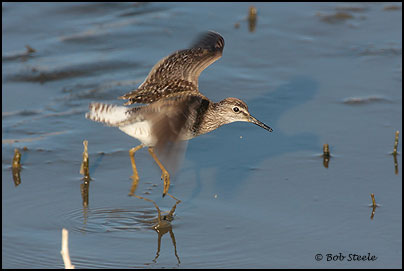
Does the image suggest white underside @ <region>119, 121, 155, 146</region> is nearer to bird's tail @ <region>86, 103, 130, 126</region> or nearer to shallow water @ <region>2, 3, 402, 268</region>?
bird's tail @ <region>86, 103, 130, 126</region>

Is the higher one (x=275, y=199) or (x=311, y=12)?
(x=311, y=12)

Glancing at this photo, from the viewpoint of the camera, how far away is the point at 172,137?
6422 millimetres

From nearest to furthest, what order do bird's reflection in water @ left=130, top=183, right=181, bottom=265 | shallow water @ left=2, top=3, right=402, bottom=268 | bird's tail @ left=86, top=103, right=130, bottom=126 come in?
shallow water @ left=2, top=3, right=402, bottom=268 → bird's reflection in water @ left=130, top=183, right=181, bottom=265 → bird's tail @ left=86, top=103, right=130, bottom=126

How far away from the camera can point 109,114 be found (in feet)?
23.2

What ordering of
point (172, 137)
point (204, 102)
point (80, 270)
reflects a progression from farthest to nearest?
point (204, 102) → point (172, 137) → point (80, 270)

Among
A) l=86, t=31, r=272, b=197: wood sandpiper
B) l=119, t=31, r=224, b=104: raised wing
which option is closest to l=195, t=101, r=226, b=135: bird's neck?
l=86, t=31, r=272, b=197: wood sandpiper

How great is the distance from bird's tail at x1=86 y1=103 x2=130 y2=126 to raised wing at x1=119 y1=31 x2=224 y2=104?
26cm

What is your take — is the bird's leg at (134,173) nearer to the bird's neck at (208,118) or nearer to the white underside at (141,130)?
the white underside at (141,130)

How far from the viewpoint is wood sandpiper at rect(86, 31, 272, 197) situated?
6488mm

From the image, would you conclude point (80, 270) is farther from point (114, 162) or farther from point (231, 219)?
point (114, 162)

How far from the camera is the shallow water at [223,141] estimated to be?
20.8 feet

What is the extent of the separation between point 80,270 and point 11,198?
60.0 inches

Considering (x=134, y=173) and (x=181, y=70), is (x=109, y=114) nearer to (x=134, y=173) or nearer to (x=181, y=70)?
(x=134, y=173)

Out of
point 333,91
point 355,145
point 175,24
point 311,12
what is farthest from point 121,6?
point 355,145
